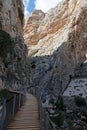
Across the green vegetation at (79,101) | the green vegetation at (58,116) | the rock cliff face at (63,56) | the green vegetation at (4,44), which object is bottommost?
the green vegetation at (58,116)

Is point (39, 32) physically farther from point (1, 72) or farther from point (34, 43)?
point (1, 72)

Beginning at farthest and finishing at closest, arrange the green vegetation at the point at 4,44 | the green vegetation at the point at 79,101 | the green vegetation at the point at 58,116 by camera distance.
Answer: the green vegetation at the point at 79,101, the green vegetation at the point at 58,116, the green vegetation at the point at 4,44

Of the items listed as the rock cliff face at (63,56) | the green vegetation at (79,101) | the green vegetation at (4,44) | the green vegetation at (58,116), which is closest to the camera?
the green vegetation at (4,44)

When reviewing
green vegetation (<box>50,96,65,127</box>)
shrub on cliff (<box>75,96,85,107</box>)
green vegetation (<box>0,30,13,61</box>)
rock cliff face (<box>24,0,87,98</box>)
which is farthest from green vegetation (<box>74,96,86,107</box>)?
green vegetation (<box>0,30,13,61</box>)

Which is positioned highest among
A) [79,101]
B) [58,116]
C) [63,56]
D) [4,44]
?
[63,56]

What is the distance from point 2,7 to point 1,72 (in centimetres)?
747

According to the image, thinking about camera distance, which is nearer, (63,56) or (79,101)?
(79,101)

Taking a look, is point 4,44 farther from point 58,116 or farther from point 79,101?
point 79,101

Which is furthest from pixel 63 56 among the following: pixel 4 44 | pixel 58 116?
pixel 4 44

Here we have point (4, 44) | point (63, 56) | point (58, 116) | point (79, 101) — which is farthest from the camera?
point (63, 56)

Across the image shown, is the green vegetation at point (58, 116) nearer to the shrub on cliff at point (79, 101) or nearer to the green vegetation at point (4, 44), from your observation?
the shrub on cliff at point (79, 101)

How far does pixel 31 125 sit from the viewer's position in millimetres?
10469

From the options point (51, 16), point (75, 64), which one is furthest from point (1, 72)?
point (51, 16)

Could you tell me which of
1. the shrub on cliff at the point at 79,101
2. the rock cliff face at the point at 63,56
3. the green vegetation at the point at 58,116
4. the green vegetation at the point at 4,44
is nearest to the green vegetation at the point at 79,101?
the shrub on cliff at the point at 79,101
